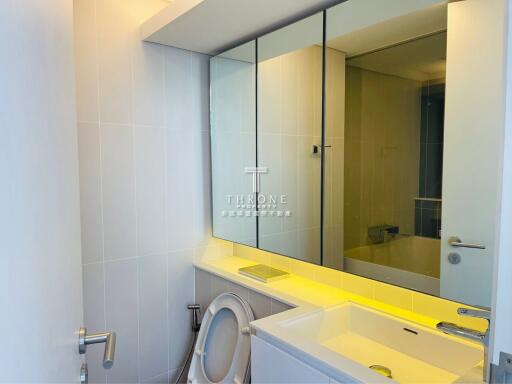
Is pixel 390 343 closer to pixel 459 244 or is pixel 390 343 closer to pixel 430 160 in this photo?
pixel 459 244

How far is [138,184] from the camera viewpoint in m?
1.93

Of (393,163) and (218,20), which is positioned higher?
(218,20)

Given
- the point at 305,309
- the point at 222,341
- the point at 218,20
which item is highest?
the point at 218,20

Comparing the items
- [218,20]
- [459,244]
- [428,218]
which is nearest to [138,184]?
[218,20]

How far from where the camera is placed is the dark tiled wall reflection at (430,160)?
131 centimetres

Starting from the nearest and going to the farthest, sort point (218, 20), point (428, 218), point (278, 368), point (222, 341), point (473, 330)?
1. point (473, 330)
2. point (278, 368)
3. point (428, 218)
4. point (218, 20)
5. point (222, 341)

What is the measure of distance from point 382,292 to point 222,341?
3.02ft

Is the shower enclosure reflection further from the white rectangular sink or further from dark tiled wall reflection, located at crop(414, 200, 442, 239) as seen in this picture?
the white rectangular sink

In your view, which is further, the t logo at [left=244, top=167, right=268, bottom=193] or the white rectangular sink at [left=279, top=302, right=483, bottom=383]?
the t logo at [left=244, top=167, right=268, bottom=193]

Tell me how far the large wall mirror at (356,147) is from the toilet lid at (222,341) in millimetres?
373

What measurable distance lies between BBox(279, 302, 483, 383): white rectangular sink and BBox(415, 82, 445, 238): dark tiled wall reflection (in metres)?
0.39

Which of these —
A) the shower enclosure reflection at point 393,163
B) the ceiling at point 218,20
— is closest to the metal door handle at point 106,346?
the shower enclosure reflection at point 393,163

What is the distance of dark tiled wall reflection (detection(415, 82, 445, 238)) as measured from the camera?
1.31 metres

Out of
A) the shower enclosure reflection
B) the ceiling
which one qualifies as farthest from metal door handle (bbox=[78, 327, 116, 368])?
the ceiling
